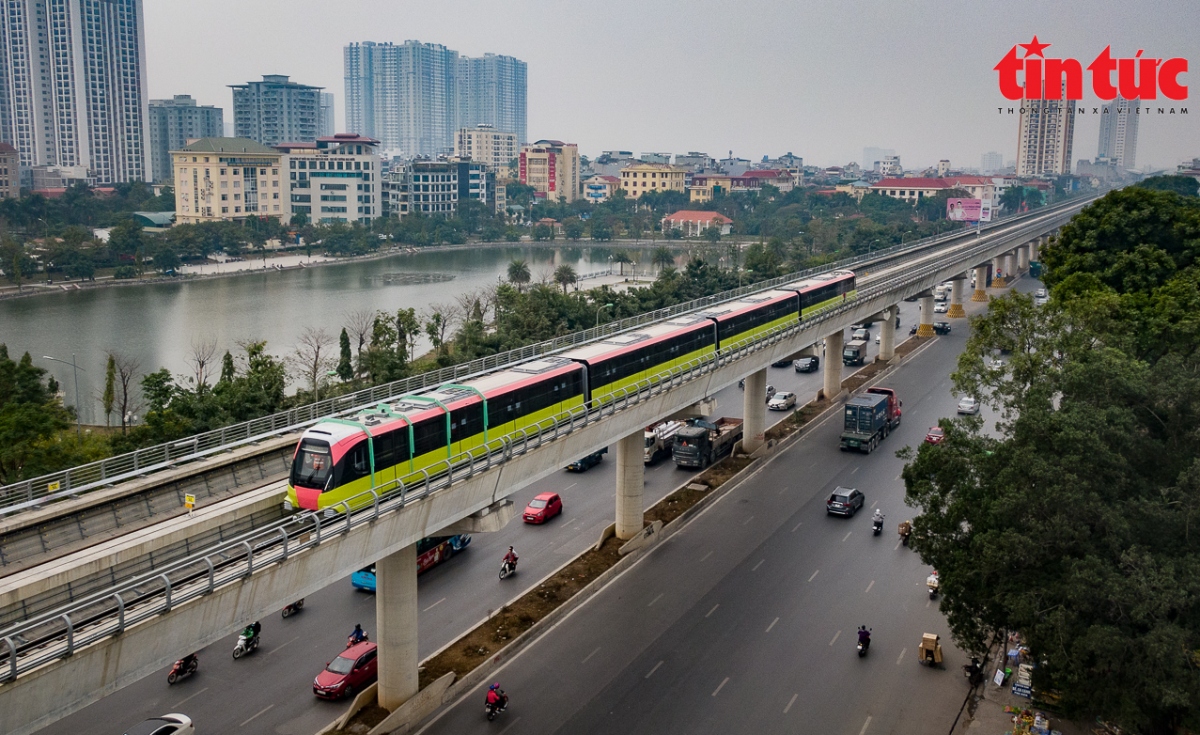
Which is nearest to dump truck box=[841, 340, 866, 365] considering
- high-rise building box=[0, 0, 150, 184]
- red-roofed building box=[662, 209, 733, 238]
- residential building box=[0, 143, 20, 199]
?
red-roofed building box=[662, 209, 733, 238]

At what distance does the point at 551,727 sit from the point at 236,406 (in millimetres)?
15331

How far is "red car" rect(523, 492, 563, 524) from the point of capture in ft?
90.6

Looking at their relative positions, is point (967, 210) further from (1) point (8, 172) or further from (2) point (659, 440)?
(1) point (8, 172)

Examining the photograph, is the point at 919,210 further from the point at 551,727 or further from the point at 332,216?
the point at 551,727

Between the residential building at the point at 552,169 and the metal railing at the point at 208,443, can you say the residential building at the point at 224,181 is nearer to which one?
the residential building at the point at 552,169

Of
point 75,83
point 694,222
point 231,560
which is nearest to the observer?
point 231,560

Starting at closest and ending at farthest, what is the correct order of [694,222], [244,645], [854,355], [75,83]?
1. [244,645]
2. [854,355]
3. [694,222]
4. [75,83]

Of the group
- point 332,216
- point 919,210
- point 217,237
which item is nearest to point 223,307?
point 217,237

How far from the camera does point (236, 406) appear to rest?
28469 mm

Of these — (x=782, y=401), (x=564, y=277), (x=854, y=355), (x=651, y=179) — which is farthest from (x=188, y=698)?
(x=651, y=179)

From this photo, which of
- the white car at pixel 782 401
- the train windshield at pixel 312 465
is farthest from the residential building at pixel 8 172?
the train windshield at pixel 312 465

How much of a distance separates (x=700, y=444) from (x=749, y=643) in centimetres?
1203

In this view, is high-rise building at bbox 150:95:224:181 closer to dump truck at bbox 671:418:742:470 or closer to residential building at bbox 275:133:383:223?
residential building at bbox 275:133:383:223

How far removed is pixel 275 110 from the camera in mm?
176500
